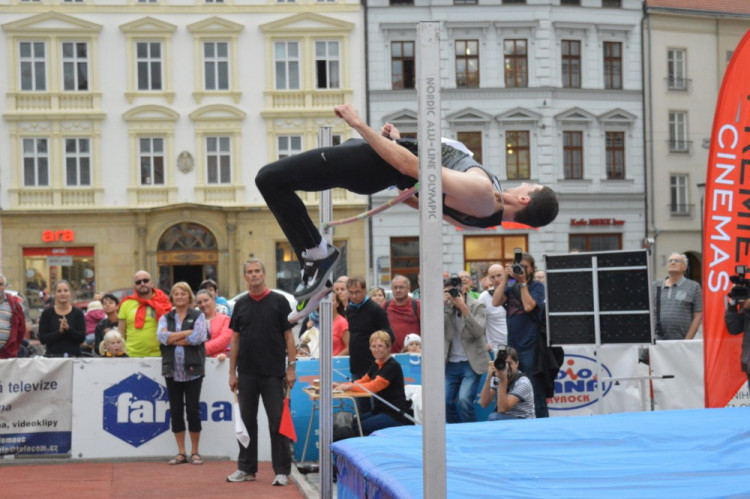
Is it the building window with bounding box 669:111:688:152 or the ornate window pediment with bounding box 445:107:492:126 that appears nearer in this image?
the ornate window pediment with bounding box 445:107:492:126

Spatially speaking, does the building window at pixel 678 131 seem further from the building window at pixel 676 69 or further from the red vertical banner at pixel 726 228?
the red vertical banner at pixel 726 228

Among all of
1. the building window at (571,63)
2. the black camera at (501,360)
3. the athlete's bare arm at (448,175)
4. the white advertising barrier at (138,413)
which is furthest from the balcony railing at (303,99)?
the athlete's bare arm at (448,175)

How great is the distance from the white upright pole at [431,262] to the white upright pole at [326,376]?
337 centimetres

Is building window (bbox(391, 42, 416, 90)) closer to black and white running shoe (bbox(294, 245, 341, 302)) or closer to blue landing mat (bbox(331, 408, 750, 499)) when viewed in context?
blue landing mat (bbox(331, 408, 750, 499))

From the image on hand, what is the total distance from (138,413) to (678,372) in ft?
20.3

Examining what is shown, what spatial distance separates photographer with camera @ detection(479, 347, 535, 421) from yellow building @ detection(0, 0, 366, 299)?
983 inches

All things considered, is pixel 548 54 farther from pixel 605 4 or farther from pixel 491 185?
pixel 491 185

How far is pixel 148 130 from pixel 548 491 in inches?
1229

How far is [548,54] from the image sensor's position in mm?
35750

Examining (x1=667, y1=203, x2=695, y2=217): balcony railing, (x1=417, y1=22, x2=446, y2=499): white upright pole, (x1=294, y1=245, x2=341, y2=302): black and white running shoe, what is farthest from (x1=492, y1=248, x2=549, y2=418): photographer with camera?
(x1=667, y1=203, x2=695, y2=217): balcony railing

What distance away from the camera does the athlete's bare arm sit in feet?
15.2

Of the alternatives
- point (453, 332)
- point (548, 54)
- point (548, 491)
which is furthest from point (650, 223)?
point (548, 491)

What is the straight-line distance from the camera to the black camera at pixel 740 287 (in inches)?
379

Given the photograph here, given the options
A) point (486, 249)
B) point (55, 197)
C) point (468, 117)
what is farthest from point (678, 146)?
point (55, 197)
